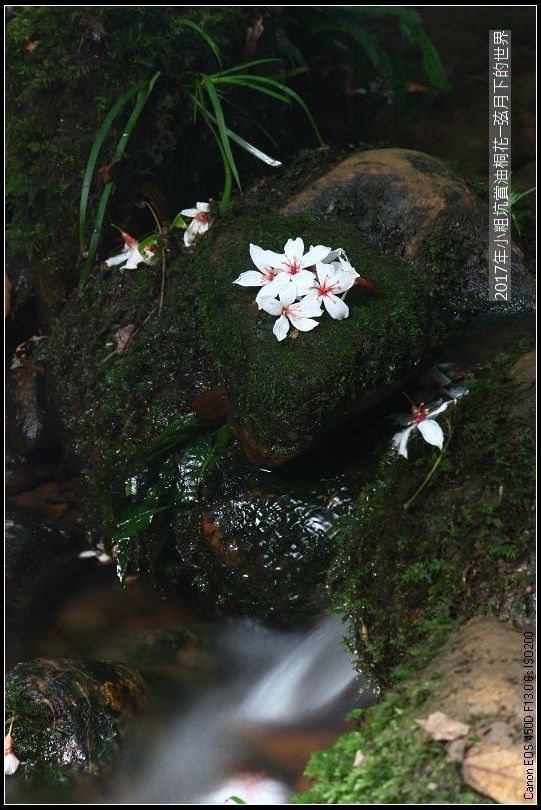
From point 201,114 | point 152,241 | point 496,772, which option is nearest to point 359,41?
point 201,114

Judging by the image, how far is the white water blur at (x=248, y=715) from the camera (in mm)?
2695

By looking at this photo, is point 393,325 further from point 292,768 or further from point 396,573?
point 292,768

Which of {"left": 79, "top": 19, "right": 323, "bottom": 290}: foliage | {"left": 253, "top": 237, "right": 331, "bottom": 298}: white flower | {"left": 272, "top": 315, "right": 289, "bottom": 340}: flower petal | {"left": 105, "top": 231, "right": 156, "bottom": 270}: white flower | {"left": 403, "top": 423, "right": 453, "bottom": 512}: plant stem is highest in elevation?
{"left": 79, "top": 19, "right": 323, "bottom": 290}: foliage

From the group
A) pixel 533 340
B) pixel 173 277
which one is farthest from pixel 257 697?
pixel 173 277

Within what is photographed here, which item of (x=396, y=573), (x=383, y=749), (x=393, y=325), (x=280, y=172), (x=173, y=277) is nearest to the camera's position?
(x=383, y=749)

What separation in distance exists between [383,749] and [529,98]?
13.8ft

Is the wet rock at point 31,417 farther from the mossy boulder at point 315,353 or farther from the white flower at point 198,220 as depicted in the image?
the mossy boulder at point 315,353

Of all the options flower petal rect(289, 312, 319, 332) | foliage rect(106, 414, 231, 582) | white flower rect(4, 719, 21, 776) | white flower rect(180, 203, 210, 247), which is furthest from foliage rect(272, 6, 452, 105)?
white flower rect(4, 719, 21, 776)

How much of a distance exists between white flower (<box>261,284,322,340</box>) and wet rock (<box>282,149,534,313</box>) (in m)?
0.73

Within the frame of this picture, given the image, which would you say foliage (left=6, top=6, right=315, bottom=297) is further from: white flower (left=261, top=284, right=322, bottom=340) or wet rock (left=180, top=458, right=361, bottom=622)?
wet rock (left=180, top=458, right=361, bottom=622)

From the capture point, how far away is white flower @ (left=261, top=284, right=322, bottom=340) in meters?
2.95

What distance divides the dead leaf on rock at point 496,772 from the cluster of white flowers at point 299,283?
1.58 meters

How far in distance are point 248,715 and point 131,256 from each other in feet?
7.28

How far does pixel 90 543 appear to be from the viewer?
377 centimetres
